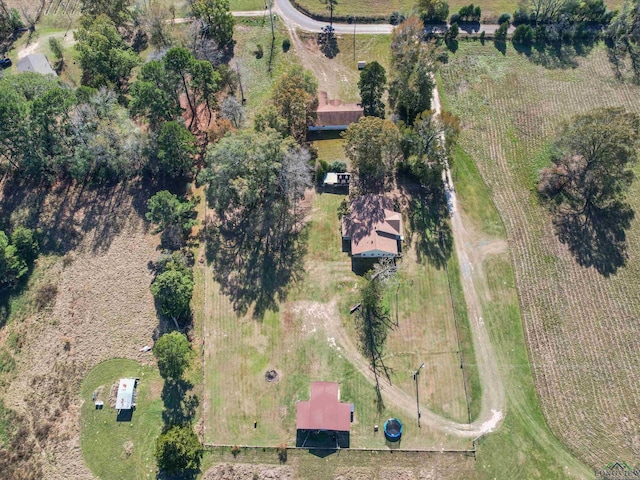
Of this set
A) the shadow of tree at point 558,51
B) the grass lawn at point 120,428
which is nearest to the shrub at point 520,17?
the shadow of tree at point 558,51

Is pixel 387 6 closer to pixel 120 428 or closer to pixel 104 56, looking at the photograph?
pixel 104 56

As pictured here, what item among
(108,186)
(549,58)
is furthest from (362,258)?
(549,58)

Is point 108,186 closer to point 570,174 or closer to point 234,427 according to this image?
point 234,427

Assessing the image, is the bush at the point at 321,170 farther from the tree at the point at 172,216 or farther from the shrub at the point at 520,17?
the shrub at the point at 520,17

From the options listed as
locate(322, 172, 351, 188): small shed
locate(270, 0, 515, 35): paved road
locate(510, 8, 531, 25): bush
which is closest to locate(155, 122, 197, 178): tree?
locate(322, 172, 351, 188): small shed

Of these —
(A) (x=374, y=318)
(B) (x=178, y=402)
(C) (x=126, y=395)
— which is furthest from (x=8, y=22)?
(A) (x=374, y=318)

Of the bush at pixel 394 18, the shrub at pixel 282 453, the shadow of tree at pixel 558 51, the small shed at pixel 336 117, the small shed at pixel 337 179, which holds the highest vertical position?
the bush at pixel 394 18
